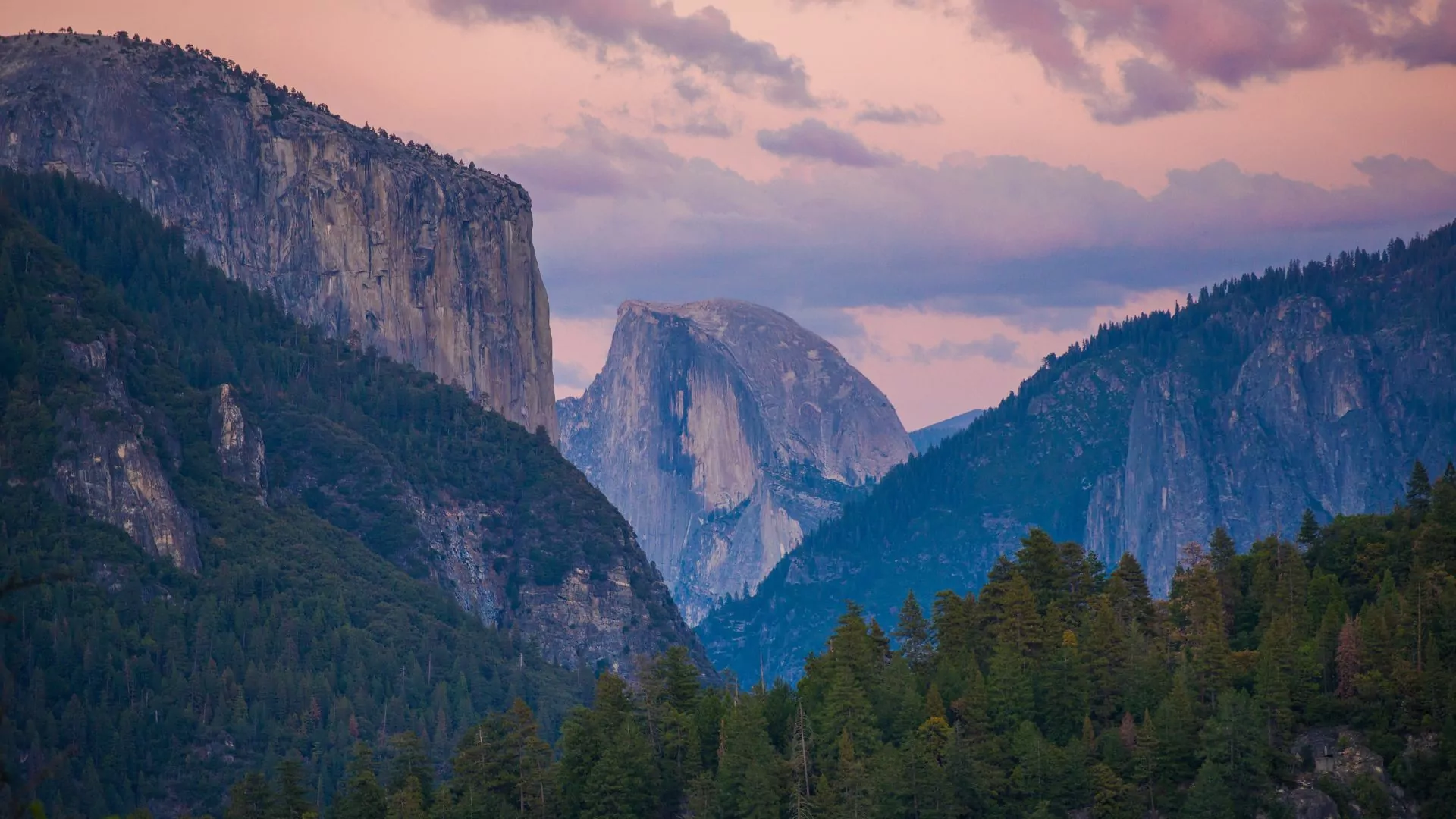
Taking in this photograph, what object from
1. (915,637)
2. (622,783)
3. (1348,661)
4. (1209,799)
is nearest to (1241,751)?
(1209,799)

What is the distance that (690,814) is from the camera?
424 feet

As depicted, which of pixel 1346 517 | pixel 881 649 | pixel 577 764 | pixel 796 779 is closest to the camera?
pixel 796 779

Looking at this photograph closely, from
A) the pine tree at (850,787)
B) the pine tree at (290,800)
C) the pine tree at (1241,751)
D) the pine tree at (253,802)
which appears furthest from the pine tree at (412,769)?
the pine tree at (1241,751)

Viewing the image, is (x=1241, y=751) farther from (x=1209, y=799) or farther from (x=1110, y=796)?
(x=1110, y=796)

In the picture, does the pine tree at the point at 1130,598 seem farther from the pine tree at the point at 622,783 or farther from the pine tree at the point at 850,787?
the pine tree at the point at 622,783

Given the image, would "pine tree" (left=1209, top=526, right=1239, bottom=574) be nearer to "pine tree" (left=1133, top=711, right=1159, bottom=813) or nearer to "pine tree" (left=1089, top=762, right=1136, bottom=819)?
"pine tree" (left=1133, top=711, right=1159, bottom=813)

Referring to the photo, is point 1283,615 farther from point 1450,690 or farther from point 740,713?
point 740,713

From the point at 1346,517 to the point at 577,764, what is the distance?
71379 mm

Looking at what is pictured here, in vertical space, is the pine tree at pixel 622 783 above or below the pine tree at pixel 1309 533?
below

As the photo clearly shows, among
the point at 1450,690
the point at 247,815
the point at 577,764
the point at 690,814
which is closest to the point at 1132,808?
the point at 1450,690

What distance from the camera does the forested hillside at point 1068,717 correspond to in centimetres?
11800

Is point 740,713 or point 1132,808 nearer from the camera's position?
point 1132,808

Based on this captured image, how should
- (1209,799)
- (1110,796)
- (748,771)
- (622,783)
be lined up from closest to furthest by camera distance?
(1209,799)
(1110,796)
(748,771)
(622,783)

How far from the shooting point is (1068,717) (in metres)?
133
